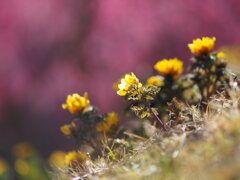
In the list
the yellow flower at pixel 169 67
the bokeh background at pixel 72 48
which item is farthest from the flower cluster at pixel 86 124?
the bokeh background at pixel 72 48

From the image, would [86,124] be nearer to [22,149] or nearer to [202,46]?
[202,46]

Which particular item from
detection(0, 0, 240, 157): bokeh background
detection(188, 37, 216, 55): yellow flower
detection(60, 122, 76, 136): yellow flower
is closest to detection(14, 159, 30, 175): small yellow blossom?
detection(0, 0, 240, 157): bokeh background

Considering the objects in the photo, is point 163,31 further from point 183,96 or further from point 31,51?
point 183,96

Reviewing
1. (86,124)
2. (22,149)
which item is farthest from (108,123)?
(22,149)

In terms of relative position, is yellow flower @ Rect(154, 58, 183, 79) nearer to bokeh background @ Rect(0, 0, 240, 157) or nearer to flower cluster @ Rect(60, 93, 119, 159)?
flower cluster @ Rect(60, 93, 119, 159)

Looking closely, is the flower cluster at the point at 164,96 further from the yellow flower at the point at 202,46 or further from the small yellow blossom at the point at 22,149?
the small yellow blossom at the point at 22,149

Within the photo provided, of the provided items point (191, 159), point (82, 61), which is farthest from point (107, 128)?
point (82, 61)

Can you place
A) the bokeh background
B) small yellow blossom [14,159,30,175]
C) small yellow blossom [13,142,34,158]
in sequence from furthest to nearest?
small yellow blossom [13,142,34,158] < the bokeh background < small yellow blossom [14,159,30,175]
